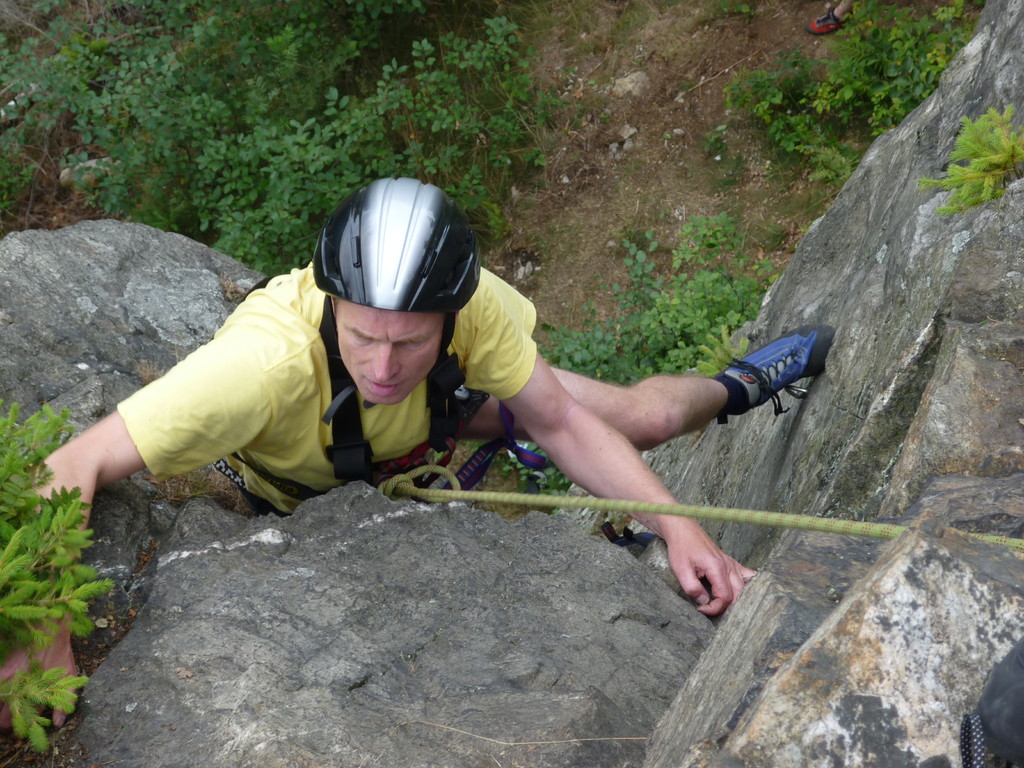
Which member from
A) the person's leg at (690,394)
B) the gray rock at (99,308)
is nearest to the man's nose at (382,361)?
the person's leg at (690,394)

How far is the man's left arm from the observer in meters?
3.19

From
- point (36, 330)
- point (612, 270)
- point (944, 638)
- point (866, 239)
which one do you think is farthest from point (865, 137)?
point (944, 638)

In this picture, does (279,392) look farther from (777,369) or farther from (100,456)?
(777,369)

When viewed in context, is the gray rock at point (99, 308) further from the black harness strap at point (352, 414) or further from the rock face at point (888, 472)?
the rock face at point (888, 472)

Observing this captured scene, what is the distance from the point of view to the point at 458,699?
2529 mm

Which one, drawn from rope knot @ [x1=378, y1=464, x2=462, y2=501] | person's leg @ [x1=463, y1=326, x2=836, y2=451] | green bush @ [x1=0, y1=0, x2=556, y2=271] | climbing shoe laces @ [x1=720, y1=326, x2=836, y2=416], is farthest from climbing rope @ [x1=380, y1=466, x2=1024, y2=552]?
green bush @ [x1=0, y1=0, x2=556, y2=271]

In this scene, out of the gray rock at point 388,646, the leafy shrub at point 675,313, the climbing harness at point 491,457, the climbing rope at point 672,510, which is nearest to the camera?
the climbing rope at point 672,510

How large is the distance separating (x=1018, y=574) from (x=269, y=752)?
5.62 ft

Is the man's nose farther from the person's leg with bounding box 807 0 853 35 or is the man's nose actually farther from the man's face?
the person's leg with bounding box 807 0 853 35

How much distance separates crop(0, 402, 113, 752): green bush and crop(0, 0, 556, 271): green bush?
5.83m

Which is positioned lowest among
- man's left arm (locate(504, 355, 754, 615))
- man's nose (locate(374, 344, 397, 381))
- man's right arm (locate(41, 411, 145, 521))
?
man's left arm (locate(504, 355, 754, 615))

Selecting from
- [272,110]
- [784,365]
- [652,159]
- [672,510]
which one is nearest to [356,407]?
[672,510]

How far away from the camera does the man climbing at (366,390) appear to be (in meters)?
2.90

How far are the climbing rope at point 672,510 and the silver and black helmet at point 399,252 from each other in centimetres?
72
